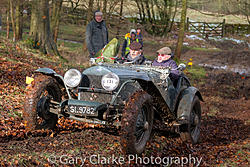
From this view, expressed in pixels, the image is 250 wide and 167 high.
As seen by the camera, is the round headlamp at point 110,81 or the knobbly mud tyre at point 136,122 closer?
the knobbly mud tyre at point 136,122

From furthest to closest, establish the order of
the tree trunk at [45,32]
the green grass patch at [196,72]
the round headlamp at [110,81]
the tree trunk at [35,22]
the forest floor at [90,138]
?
the green grass patch at [196,72] → the tree trunk at [35,22] → the tree trunk at [45,32] → the round headlamp at [110,81] → the forest floor at [90,138]

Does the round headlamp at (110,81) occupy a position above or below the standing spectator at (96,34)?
below

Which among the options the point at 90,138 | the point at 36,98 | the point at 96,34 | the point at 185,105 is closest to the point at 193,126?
the point at 185,105

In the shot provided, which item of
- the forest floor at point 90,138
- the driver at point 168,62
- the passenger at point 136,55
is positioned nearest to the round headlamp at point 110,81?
the forest floor at point 90,138

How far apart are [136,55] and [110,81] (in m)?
2.07

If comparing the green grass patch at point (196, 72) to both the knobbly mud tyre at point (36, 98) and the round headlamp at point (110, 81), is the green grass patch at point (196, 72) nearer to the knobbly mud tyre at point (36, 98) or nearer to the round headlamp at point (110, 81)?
the knobbly mud tyre at point (36, 98)

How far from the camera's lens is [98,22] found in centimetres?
940

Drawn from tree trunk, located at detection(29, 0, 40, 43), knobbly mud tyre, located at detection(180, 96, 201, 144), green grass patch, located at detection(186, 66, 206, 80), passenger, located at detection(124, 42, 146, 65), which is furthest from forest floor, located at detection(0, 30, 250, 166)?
green grass patch, located at detection(186, 66, 206, 80)

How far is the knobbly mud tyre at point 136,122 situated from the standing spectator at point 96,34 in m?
4.18

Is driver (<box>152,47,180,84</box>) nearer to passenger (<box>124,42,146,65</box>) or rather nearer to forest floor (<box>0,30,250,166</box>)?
passenger (<box>124,42,146,65</box>)

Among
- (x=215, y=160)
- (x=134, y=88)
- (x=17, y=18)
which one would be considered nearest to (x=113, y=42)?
(x=134, y=88)

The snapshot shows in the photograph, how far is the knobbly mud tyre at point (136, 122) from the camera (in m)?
4.83

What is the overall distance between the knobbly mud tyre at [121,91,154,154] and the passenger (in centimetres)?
165

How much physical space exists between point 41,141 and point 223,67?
18213 millimetres
